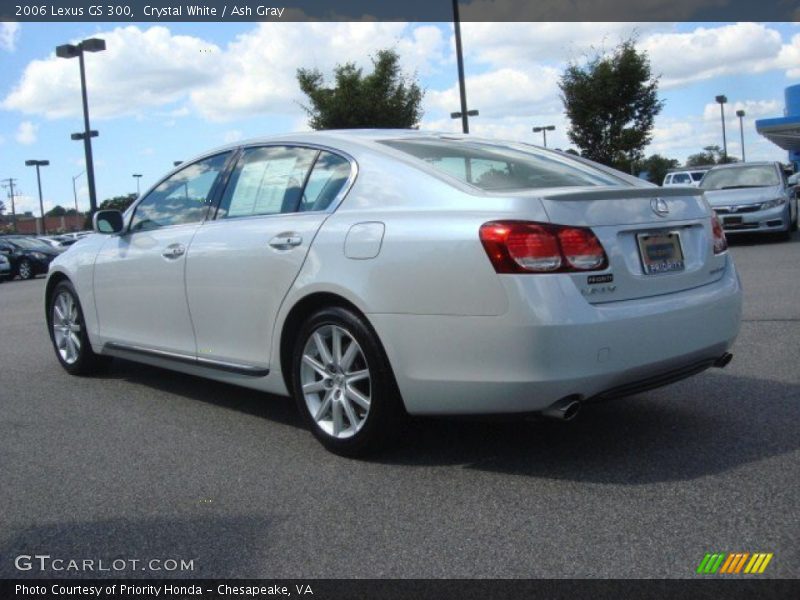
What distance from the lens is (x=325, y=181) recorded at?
453 cm

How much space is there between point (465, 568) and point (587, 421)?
6.24 ft

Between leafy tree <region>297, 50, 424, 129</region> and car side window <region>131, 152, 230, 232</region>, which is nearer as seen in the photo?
car side window <region>131, 152, 230, 232</region>

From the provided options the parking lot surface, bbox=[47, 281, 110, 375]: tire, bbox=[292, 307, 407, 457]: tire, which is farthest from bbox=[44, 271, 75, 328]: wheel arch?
bbox=[292, 307, 407, 457]: tire

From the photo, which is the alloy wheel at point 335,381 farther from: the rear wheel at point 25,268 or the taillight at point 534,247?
the rear wheel at point 25,268

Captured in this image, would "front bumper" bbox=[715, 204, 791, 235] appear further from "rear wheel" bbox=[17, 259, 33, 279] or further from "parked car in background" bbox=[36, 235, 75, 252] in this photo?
"parked car in background" bbox=[36, 235, 75, 252]

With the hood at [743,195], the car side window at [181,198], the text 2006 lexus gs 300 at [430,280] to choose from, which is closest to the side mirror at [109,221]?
the car side window at [181,198]

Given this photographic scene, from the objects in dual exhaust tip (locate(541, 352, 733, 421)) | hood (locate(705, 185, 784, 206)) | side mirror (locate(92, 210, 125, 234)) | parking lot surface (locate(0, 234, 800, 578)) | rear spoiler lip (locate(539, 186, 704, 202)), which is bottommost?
parking lot surface (locate(0, 234, 800, 578))

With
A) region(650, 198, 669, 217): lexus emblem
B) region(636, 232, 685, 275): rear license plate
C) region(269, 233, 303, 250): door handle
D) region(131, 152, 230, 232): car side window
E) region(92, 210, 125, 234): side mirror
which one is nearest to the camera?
region(636, 232, 685, 275): rear license plate

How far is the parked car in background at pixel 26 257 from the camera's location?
85.7ft

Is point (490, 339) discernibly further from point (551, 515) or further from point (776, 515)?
point (776, 515)

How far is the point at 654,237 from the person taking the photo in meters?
3.98

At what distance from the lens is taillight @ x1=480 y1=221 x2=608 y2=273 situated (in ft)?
11.7

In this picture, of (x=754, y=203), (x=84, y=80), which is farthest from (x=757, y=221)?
(x=84, y=80)

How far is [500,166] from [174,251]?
204 cm
